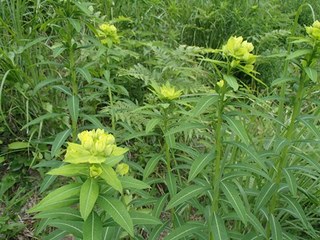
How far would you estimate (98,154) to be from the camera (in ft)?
4.04

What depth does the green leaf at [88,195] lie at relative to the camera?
117cm

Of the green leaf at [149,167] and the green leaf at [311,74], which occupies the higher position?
the green leaf at [311,74]

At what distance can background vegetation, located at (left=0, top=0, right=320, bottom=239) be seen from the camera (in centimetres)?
170

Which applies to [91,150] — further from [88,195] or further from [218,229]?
[218,229]

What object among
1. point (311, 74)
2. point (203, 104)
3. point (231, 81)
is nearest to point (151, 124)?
point (203, 104)

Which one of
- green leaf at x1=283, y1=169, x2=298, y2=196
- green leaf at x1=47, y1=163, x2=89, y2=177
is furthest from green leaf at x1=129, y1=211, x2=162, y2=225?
green leaf at x1=283, y1=169, x2=298, y2=196

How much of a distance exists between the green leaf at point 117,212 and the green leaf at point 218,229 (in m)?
0.48

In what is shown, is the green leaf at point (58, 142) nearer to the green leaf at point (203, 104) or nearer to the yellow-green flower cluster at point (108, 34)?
the yellow-green flower cluster at point (108, 34)

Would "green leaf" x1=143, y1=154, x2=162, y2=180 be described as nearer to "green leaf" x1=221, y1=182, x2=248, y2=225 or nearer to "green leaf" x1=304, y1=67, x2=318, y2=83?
"green leaf" x1=221, y1=182, x2=248, y2=225

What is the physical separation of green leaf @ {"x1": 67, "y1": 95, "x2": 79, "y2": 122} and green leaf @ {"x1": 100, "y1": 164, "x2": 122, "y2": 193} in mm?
775

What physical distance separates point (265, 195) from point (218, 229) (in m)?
0.31

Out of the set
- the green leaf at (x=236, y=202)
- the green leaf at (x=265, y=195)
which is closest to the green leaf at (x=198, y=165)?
the green leaf at (x=236, y=202)

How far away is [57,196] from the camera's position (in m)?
1.21

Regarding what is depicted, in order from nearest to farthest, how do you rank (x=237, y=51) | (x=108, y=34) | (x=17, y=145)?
1. (x=237, y=51)
2. (x=108, y=34)
3. (x=17, y=145)
